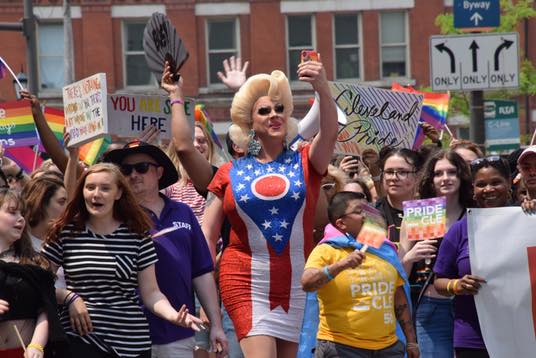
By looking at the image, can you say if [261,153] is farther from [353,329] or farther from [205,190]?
[353,329]

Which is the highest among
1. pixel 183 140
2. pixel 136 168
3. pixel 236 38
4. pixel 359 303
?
pixel 236 38

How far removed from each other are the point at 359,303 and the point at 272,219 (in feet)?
2.80

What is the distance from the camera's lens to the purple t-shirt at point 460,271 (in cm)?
701

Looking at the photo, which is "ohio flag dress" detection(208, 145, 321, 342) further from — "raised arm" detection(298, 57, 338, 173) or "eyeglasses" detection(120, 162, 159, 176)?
"eyeglasses" detection(120, 162, 159, 176)

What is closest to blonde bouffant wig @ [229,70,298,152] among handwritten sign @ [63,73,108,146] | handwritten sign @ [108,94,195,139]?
handwritten sign @ [108,94,195,139]

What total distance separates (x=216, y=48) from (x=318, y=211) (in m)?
29.2

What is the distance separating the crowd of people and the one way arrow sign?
5792 millimetres

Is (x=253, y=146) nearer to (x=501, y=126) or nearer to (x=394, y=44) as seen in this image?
(x=501, y=126)

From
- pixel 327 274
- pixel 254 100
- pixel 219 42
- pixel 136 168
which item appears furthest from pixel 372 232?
pixel 219 42

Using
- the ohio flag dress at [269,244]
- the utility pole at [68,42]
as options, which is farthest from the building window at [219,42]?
the ohio flag dress at [269,244]

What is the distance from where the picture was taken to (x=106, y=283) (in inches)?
243

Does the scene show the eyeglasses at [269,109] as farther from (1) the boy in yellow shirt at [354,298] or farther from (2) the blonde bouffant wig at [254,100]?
(1) the boy in yellow shirt at [354,298]

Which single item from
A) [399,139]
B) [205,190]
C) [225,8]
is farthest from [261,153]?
[225,8]

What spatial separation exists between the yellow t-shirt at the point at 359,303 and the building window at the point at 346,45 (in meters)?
29.1
